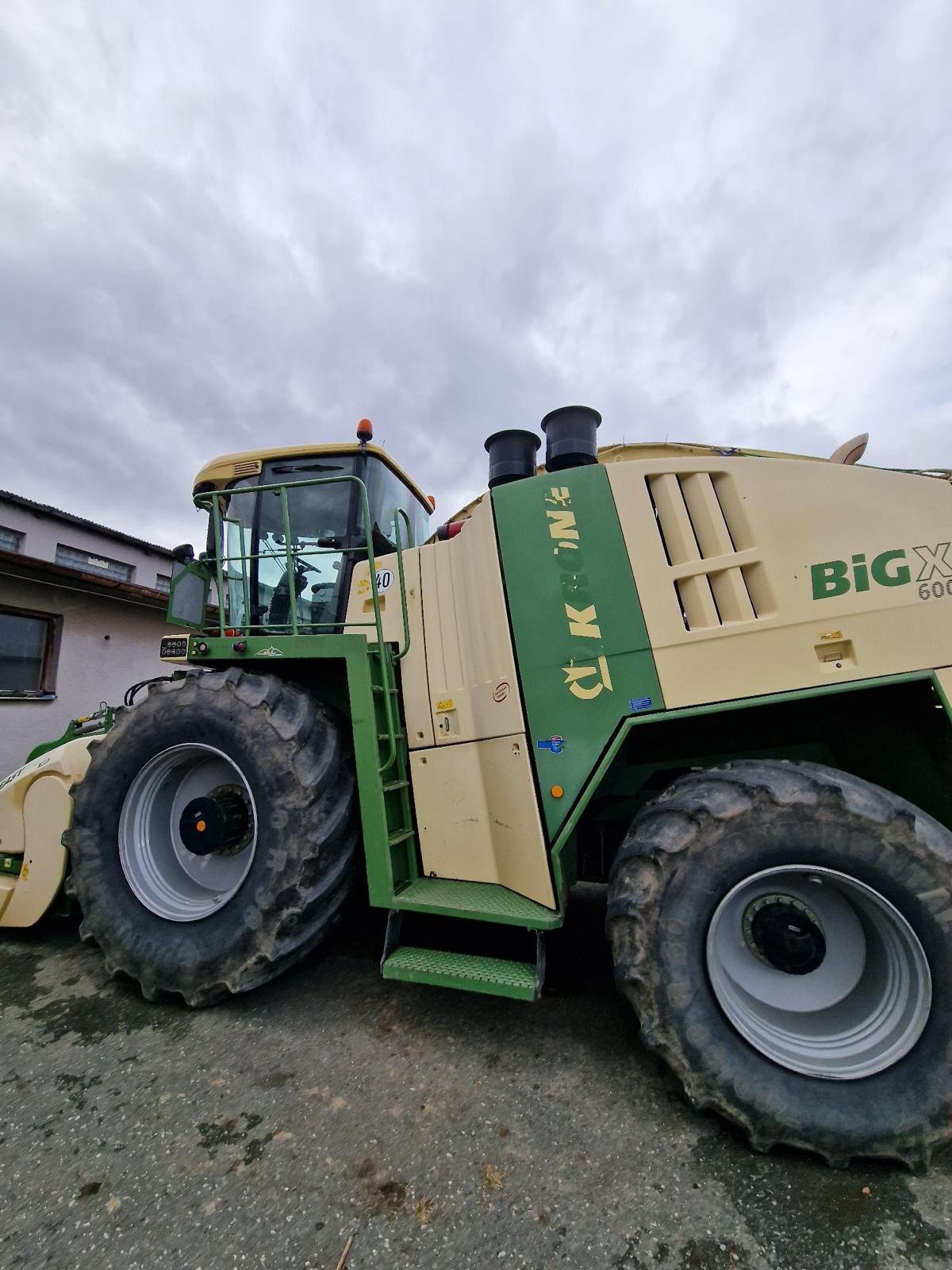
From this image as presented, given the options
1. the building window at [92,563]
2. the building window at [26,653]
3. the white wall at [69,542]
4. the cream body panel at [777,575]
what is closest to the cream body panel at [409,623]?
the cream body panel at [777,575]

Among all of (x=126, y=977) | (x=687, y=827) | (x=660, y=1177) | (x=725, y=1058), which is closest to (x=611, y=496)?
(x=687, y=827)

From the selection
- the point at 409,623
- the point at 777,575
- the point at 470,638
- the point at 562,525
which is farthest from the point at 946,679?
the point at 409,623

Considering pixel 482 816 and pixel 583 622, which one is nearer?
pixel 583 622

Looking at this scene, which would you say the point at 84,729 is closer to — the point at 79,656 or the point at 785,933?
the point at 785,933

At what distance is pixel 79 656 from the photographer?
28.2ft

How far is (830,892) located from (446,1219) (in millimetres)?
1672

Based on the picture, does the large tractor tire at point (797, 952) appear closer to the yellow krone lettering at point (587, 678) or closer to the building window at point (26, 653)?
the yellow krone lettering at point (587, 678)

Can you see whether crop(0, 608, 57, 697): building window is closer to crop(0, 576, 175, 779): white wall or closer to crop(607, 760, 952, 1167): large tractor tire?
crop(0, 576, 175, 779): white wall

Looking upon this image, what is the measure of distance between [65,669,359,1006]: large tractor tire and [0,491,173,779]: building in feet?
20.3

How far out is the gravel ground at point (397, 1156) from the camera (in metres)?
1.49

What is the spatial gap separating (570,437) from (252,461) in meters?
2.04

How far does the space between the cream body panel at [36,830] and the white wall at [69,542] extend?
879cm

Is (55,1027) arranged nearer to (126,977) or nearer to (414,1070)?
(126,977)

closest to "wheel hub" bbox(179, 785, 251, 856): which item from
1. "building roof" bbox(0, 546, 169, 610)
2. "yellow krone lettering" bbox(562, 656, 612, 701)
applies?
"yellow krone lettering" bbox(562, 656, 612, 701)
